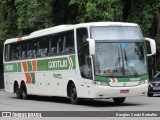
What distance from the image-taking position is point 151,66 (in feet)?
121

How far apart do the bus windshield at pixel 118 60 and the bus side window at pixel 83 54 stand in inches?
21.3

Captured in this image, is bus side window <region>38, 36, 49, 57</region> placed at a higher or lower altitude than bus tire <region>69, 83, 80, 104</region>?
higher

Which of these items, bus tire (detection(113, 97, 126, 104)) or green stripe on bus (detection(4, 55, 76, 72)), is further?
bus tire (detection(113, 97, 126, 104))

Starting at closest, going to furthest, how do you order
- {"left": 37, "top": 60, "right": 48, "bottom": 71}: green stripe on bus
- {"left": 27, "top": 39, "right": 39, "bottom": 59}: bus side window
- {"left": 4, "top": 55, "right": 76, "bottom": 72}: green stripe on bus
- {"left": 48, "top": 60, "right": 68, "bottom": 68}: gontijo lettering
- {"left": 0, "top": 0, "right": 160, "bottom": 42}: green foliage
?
{"left": 4, "top": 55, "right": 76, "bottom": 72}: green stripe on bus < {"left": 48, "top": 60, "right": 68, "bottom": 68}: gontijo lettering < {"left": 37, "top": 60, "right": 48, "bottom": 71}: green stripe on bus < {"left": 27, "top": 39, "right": 39, "bottom": 59}: bus side window < {"left": 0, "top": 0, "right": 160, "bottom": 42}: green foliage

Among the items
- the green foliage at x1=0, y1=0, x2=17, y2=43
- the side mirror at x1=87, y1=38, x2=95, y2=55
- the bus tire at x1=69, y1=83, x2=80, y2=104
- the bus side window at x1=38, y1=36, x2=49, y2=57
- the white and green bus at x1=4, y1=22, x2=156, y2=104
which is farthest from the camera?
the green foliage at x1=0, y1=0, x2=17, y2=43

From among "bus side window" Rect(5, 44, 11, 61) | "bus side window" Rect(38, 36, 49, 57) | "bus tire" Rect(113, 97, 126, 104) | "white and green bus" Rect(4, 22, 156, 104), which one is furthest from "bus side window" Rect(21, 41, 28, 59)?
"bus tire" Rect(113, 97, 126, 104)

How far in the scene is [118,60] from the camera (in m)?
19.9

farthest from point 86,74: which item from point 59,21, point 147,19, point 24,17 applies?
point 24,17

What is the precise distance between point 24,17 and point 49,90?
1615 centimetres

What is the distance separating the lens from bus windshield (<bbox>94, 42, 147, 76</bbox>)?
19.8 m

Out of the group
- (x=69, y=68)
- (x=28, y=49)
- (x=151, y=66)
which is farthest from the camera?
(x=151, y=66)

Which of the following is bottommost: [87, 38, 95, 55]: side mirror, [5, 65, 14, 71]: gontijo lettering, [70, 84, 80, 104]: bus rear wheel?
[70, 84, 80, 104]: bus rear wheel

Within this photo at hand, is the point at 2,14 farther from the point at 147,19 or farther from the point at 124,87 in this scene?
the point at 124,87

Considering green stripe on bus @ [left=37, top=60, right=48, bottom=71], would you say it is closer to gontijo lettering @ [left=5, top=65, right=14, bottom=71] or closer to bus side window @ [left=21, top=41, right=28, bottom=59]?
bus side window @ [left=21, top=41, right=28, bottom=59]
